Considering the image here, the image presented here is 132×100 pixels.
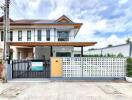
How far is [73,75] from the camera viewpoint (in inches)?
527

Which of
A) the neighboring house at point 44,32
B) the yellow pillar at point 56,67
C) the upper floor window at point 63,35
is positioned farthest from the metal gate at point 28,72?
the upper floor window at point 63,35

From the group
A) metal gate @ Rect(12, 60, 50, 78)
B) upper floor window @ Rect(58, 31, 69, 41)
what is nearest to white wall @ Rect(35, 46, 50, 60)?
upper floor window @ Rect(58, 31, 69, 41)

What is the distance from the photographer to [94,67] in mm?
13562

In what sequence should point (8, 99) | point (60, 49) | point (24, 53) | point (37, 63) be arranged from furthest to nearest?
point (24, 53) → point (60, 49) → point (37, 63) → point (8, 99)

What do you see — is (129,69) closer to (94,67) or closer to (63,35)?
(94,67)

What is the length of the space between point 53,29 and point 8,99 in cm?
2011

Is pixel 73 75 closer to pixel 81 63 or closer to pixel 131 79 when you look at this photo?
pixel 81 63

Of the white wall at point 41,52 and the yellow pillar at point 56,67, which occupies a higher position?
the white wall at point 41,52

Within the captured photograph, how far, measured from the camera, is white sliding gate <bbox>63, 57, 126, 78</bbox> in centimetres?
1342

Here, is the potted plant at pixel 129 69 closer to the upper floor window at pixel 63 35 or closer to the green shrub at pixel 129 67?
the green shrub at pixel 129 67

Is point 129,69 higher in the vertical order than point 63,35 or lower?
lower

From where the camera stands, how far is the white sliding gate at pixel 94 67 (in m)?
13.4

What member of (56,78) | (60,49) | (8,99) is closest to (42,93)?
(8,99)

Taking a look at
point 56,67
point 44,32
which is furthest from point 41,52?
point 56,67
